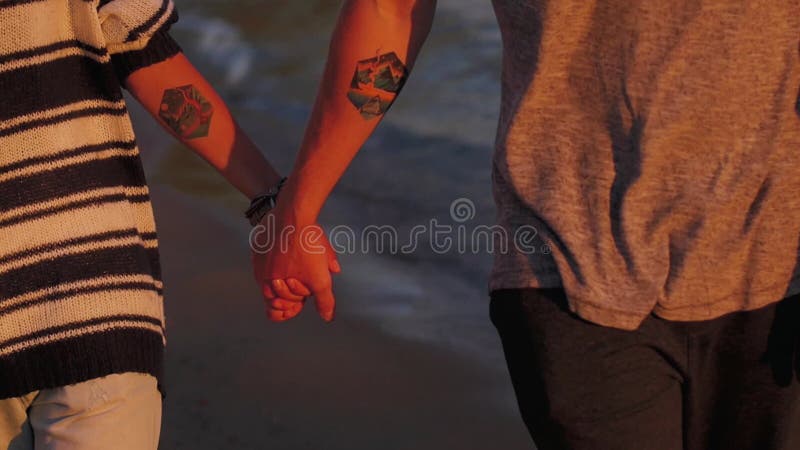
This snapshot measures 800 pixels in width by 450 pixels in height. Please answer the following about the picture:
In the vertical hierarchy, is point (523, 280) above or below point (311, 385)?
above

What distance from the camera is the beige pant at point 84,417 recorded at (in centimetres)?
238

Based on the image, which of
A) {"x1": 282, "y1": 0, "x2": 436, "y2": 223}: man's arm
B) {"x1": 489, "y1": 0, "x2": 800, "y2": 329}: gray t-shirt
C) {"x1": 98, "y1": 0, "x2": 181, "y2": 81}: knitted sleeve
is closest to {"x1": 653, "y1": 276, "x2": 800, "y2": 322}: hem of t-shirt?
{"x1": 489, "y1": 0, "x2": 800, "y2": 329}: gray t-shirt

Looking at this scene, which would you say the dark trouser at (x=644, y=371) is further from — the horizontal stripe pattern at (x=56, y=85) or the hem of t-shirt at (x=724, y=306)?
the horizontal stripe pattern at (x=56, y=85)

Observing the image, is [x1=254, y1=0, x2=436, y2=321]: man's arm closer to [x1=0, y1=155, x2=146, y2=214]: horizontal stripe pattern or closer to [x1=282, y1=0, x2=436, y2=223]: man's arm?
[x1=282, y1=0, x2=436, y2=223]: man's arm

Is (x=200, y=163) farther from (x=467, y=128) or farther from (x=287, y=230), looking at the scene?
(x=287, y=230)

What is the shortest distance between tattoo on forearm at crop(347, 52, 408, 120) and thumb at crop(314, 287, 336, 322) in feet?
1.27

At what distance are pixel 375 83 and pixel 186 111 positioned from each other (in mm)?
370

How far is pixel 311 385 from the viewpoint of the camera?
4.43 metres

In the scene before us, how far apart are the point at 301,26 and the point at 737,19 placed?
695 cm

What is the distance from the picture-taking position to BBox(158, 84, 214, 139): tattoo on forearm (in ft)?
9.12

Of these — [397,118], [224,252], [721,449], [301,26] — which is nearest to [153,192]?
[224,252]

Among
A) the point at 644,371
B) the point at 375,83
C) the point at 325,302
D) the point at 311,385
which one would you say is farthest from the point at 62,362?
the point at 311,385

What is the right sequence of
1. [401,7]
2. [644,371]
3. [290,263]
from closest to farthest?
[644,371], [401,7], [290,263]

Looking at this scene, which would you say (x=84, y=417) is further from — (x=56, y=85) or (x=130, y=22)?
(x=130, y=22)
